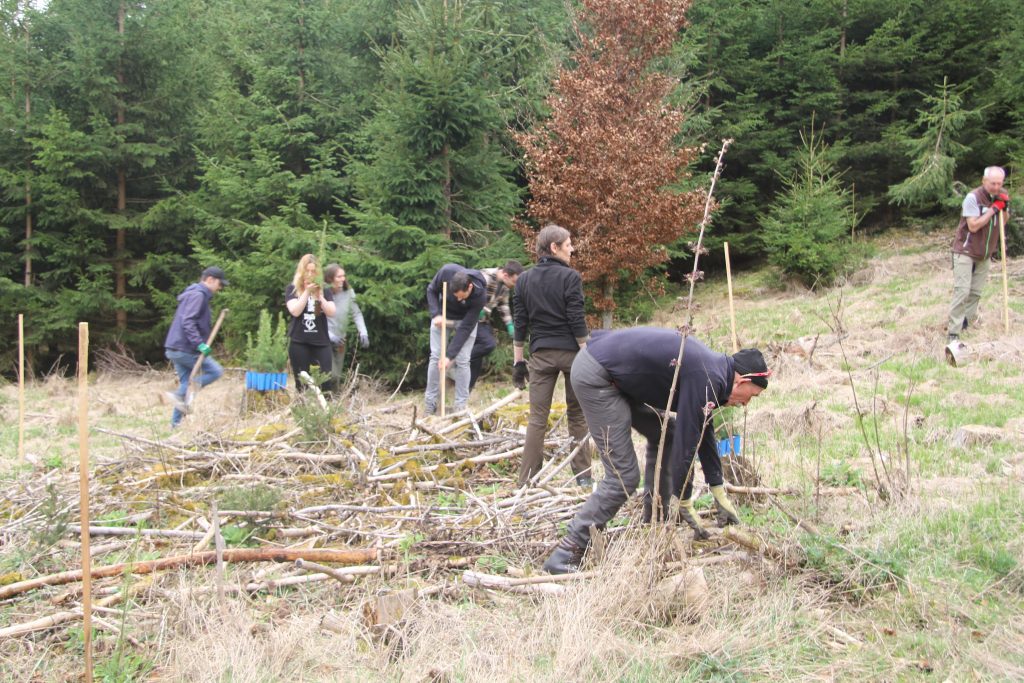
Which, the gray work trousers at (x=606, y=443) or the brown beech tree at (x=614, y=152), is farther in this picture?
the brown beech tree at (x=614, y=152)

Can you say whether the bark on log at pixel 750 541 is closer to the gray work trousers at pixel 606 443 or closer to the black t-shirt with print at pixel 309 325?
the gray work trousers at pixel 606 443

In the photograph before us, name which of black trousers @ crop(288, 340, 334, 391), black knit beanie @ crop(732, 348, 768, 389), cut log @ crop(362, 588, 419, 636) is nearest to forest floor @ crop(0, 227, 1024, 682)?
cut log @ crop(362, 588, 419, 636)

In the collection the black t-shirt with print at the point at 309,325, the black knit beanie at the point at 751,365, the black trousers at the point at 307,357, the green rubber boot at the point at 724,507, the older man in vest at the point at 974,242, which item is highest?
the older man in vest at the point at 974,242

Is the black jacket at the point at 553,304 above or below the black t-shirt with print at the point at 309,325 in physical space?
above

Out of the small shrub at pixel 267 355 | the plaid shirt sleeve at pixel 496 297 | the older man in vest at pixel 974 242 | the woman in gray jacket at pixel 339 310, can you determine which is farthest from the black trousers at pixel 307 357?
the older man in vest at pixel 974 242

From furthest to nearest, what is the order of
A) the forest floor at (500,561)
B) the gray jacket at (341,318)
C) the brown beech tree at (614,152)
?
the brown beech tree at (614,152) < the gray jacket at (341,318) < the forest floor at (500,561)

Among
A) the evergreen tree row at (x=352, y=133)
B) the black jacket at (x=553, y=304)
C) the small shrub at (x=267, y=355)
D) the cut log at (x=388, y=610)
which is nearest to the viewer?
the cut log at (x=388, y=610)

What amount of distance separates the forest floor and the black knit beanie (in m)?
0.65

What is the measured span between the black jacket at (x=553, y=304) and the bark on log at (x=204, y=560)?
2061 mm

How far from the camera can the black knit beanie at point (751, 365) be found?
3.99 meters

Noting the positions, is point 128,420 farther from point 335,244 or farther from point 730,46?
point 730,46

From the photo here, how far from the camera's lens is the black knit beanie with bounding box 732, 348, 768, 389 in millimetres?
3986

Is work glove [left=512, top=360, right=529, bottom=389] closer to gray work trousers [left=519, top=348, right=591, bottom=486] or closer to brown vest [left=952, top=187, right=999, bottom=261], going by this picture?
gray work trousers [left=519, top=348, right=591, bottom=486]

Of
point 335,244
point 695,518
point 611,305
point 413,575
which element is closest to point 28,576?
point 413,575
